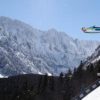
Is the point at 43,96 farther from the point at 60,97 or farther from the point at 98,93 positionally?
the point at 98,93

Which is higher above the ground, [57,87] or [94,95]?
[94,95]

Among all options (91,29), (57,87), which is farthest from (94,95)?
(57,87)

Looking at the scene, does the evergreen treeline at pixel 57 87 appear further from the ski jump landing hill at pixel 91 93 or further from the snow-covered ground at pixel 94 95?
the snow-covered ground at pixel 94 95

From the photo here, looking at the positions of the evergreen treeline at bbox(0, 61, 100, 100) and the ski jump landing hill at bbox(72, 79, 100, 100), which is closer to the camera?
the ski jump landing hill at bbox(72, 79, 100, 100)

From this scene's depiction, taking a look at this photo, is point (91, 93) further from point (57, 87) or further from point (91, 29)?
point (57, 87)

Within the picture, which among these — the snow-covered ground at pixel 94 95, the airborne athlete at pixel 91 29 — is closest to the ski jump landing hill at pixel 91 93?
the snow-covered ground at pixel 94 95

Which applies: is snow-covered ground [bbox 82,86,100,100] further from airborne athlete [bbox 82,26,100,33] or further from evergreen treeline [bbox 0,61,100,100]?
evergreen treeline [bbox 0,61,100,100]

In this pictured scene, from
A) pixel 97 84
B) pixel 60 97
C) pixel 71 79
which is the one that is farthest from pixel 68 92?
pixel 97 84

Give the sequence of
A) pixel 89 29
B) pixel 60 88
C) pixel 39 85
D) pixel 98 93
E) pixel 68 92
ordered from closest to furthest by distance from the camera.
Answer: pixel 98 93 < pixel 89 29 < pixel 68 92 < pixel 60 88 < pixel 39 85

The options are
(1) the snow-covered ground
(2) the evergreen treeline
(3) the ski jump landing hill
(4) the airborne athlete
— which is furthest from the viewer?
(2) the evergreen treeline

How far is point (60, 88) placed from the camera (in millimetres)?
185375

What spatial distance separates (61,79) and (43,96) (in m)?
17.3

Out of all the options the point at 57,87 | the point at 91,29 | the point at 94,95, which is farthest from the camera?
the point at 57,87

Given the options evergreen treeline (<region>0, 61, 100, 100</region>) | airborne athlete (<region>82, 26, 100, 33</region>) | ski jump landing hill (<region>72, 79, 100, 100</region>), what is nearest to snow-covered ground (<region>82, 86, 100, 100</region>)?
ski jump landing hill (<region>72, 79, 100, 100</region>)
